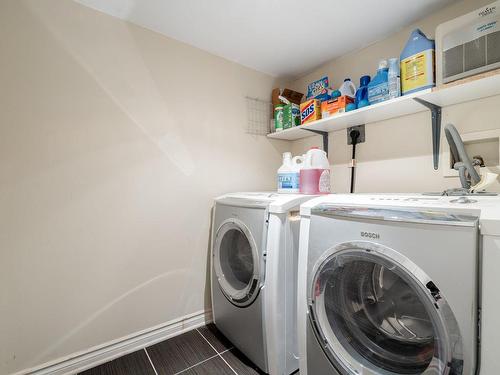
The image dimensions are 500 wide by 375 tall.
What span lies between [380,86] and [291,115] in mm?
698

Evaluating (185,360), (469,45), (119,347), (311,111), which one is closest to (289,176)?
(311,111)

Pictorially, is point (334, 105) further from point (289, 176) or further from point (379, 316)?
point (379, 316)

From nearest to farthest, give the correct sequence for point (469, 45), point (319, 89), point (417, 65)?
point (469, 45)
point (417, 65)
point (319, 89)

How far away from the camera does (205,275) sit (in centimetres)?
185

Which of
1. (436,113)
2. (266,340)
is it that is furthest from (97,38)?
(436,113)

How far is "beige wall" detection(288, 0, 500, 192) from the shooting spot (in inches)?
52.4

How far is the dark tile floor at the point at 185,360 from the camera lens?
1.37 meters

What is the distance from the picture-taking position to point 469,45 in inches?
45.1

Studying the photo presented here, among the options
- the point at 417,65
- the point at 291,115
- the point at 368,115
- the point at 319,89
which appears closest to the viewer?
the point at 417,65

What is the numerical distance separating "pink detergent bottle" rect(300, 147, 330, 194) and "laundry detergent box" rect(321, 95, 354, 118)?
372 mm

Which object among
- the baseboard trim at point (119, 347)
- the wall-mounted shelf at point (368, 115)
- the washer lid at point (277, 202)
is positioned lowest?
the baseboard trim at point (119, 347)

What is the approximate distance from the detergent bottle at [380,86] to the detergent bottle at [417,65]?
0.29 feet

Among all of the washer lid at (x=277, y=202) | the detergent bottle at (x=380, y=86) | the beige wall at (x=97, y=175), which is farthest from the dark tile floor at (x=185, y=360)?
the detergent bottle at (x=380, y=86)

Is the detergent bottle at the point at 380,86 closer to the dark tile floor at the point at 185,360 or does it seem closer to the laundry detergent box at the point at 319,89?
the laundry detergent box at the point at 319,89
